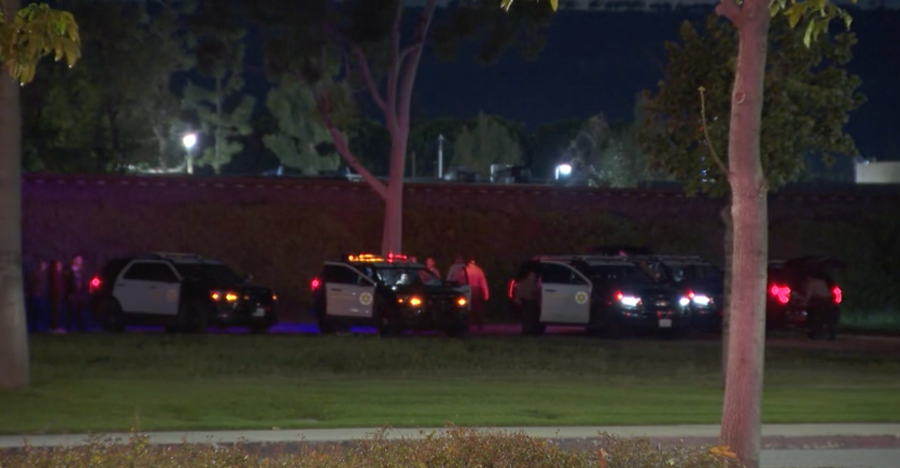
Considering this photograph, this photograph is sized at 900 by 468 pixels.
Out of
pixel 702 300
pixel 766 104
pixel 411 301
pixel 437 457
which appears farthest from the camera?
pixel 702 300

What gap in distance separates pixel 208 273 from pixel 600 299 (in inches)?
378

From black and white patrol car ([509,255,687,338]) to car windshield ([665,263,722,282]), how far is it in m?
1.52

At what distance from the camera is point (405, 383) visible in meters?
19.2

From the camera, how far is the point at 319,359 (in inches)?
889

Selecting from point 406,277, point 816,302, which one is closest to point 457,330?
point 406,277

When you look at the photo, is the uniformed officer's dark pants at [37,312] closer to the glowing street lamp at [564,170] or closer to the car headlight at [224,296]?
the car headlight at [224,296]

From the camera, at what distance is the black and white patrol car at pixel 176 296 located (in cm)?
2891

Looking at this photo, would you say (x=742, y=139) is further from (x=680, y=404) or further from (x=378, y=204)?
(x=378, y=204)

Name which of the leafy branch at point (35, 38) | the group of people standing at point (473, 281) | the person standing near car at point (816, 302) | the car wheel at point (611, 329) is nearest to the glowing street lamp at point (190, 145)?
the group of people standing at point (473, 281)

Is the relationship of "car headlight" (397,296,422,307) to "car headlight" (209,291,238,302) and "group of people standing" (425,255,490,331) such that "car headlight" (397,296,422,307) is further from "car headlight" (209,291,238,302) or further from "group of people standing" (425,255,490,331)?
"car headlight" (209,291,238,302)

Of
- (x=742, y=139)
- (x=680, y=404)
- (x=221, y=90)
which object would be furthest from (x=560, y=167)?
(x=742, y=139)

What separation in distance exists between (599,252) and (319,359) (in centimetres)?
1634

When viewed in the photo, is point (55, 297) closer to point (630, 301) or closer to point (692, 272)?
point (630, 301)

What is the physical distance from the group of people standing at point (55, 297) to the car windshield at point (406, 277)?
7.38 metres
